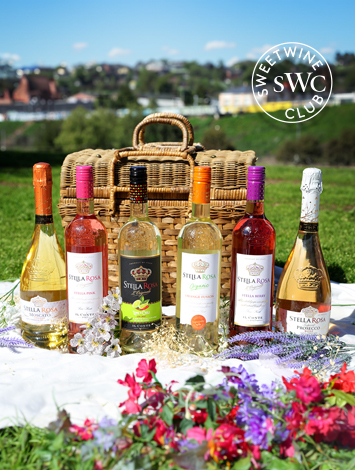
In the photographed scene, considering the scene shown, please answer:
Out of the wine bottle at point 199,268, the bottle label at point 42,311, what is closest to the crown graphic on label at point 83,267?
the bottle label at point 42,311

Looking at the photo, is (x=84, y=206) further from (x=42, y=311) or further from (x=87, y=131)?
(x=87, y=131)

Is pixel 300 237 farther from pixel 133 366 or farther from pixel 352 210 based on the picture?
pixel 352 210

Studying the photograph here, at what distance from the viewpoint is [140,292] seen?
1.59 meters

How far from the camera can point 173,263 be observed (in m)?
2.12

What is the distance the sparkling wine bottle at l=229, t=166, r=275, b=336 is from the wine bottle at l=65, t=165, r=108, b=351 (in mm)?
530

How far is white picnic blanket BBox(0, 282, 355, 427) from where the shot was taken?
4.13 ft

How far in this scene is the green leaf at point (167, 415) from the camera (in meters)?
1.05

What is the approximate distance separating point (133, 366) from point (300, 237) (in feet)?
2.81

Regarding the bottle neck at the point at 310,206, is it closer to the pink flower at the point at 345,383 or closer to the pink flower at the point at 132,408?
the pink flower at the point at 345,383

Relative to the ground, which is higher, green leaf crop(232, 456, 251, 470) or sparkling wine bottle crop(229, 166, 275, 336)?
sparkling wine bottle crop(229, 166, 275, 336)

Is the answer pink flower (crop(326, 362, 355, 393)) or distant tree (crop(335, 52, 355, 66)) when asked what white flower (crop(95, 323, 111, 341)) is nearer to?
pink flower (crop(326, 362, 355, 393))

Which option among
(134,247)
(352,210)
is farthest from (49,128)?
(134,247)

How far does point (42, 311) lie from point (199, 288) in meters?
0.66

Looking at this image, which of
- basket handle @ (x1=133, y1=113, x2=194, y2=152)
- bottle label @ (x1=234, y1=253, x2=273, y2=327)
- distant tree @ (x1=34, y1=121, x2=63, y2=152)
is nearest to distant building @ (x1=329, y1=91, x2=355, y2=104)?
distant tree @ (x1=34, y1=121, x2=63, y2=152)
